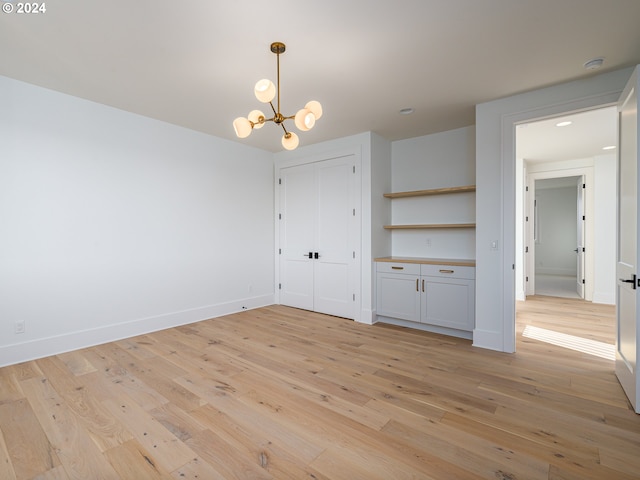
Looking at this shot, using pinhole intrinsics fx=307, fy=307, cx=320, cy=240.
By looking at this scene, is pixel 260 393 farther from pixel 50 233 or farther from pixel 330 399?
pixel 50 233

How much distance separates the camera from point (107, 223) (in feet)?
11.7

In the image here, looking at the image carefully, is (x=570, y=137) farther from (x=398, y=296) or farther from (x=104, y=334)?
(x=104, y=334)

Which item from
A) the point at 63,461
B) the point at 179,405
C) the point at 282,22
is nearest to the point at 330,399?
the point at 179,405

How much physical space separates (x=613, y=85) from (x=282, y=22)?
3003mm

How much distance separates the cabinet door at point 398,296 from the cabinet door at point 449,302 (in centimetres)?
11

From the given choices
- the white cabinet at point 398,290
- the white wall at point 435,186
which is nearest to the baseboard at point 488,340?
the white cabinet at point 398,290

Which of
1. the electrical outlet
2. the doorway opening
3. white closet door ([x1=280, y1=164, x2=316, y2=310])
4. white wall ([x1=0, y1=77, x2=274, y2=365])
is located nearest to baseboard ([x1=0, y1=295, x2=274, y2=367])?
white wall ([x1=0, y1=77, x2=274, y2=365])

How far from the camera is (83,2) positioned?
1970 millimetres

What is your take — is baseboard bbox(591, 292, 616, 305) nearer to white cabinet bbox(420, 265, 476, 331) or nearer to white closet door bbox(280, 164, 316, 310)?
white cabinet bbox(420, 265, 476, 331)

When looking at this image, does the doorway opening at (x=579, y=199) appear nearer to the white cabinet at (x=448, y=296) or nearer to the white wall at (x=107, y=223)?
the white cabinet at (x=448, y=296)

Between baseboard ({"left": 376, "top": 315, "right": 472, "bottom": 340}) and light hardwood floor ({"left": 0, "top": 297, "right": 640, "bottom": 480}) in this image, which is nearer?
light hardwood floor ({"left": 0, "top": 297, "right": 640, "bottom": 480})

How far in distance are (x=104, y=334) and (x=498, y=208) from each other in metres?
4.67

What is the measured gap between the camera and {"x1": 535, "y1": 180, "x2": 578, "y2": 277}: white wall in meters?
9.47

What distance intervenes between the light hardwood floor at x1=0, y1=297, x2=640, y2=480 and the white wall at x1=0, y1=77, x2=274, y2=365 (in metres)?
0.48
